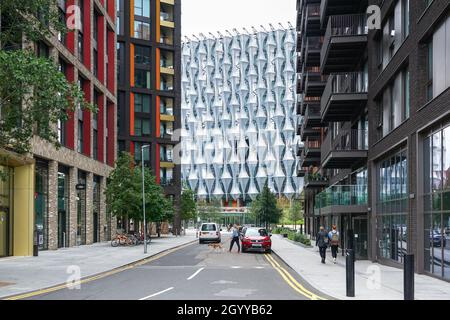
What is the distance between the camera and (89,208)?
4512cm

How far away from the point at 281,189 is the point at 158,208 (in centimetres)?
8641

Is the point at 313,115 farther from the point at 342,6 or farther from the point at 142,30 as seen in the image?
the point at 142,30

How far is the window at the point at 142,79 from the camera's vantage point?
69.4 meters

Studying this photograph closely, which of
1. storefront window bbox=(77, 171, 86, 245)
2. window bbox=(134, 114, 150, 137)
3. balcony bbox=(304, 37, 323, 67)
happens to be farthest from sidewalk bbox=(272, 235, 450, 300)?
window bbox=(134, 114, 150, 137)

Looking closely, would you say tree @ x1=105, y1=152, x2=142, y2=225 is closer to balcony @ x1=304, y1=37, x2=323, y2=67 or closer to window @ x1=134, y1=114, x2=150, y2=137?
balcony @ x1=304, y1=37, x2=323, y2=67

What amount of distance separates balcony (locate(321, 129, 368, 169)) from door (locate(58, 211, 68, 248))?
56.9 ft

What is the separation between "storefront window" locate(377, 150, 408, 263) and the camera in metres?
22.5

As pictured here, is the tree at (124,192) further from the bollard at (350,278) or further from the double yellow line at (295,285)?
the bollard at (350,278)

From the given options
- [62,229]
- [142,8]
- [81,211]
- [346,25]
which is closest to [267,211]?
[142,8]

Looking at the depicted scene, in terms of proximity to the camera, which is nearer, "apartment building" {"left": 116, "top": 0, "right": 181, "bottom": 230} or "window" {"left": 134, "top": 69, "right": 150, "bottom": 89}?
"apartment building" {"left": 116, "top": 0, "right": 181, "bottom": 230}

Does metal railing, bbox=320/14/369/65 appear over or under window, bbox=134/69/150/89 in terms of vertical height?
under

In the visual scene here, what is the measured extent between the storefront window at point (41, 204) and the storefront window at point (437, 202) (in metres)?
21.5

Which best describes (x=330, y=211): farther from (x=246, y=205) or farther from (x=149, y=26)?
(x=246, y=205)

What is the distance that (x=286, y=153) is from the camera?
133 m
